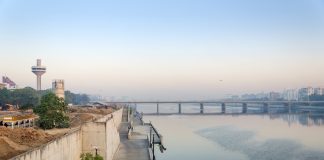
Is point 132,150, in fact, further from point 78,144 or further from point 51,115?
point 78,144

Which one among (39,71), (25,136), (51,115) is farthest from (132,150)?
(39,71)

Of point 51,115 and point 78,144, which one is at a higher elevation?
point 51,115

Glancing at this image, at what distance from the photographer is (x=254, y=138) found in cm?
5453

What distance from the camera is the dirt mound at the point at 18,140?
1553 centimetres

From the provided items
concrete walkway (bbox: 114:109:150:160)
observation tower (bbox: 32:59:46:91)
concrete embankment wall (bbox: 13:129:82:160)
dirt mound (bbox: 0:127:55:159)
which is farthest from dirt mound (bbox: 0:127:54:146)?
observation tower (bbox: 32:59:46:91)

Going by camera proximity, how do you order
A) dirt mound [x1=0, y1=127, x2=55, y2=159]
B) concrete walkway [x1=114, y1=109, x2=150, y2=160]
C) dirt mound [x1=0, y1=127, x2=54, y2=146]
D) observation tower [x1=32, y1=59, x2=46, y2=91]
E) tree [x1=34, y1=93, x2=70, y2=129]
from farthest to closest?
observation tower [x1=32, y1=59, x2=46, y2=91] < concrete walkway [x1=114, y1=109, x2=150, y2=160] < tree [x1=34, y1=93, x2=70, y2=129] < dirt mound [x1=0, y1=127, x2=54, y2=146] < dirt mound [x1=0, y1=127, x2=55, y2=159]

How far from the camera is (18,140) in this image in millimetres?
18609

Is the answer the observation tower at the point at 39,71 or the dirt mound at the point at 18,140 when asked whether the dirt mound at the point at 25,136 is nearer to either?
the dirt mound at the point at 18,140

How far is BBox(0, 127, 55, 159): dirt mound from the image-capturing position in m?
15.5

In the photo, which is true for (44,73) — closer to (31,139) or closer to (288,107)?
(288,107)

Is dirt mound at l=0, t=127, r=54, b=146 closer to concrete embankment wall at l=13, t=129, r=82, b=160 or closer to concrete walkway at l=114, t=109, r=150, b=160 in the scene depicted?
concrete embankment wall at l=13, t=129, r=82, b=160

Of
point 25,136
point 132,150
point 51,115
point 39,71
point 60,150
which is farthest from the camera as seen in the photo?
point 39,71

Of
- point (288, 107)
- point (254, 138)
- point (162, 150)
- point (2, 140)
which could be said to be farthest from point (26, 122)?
point (288, 107)

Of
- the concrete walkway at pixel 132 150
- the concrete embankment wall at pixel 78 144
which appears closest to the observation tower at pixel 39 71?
the concrete walkway at pixel 132 150
